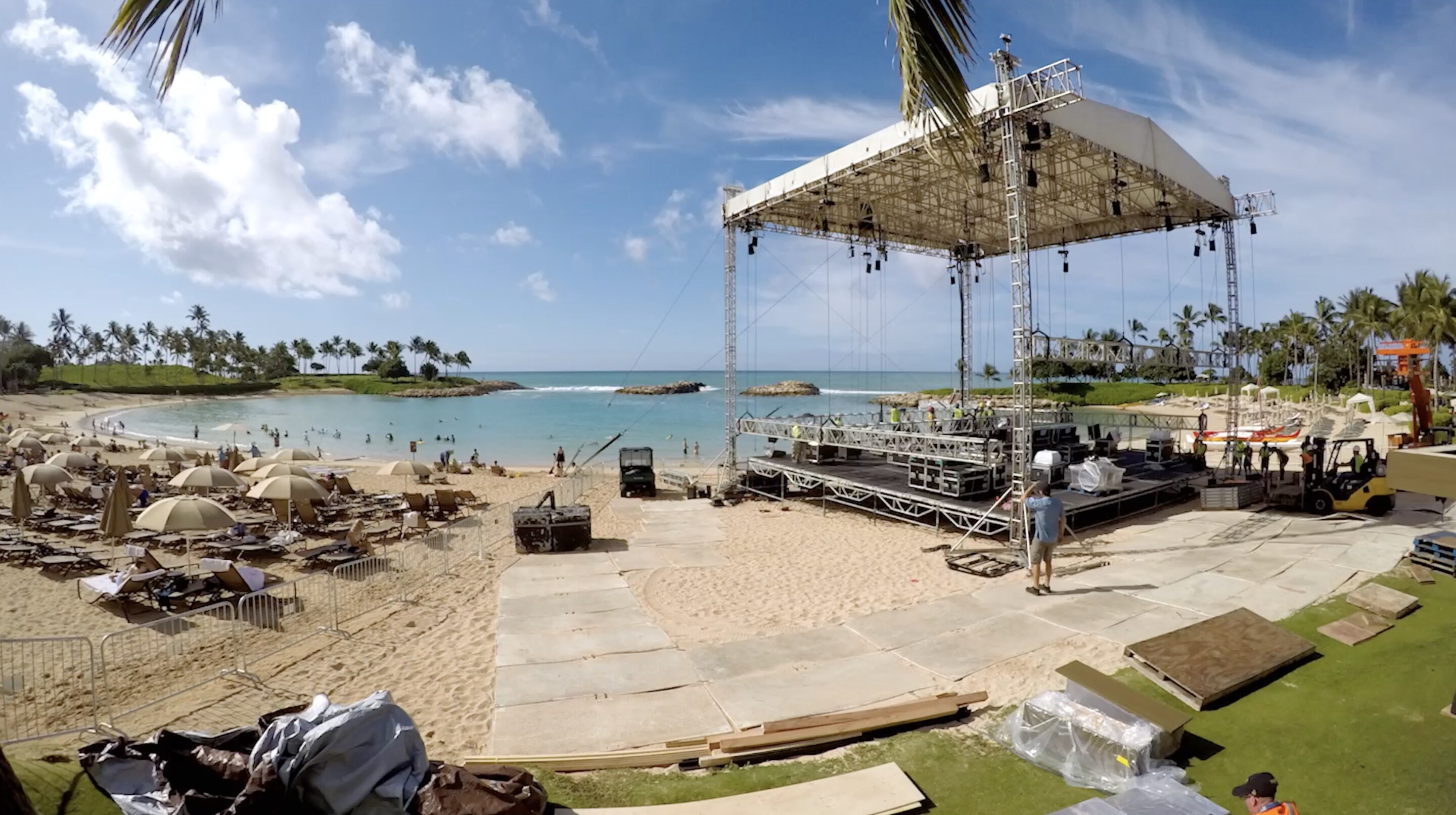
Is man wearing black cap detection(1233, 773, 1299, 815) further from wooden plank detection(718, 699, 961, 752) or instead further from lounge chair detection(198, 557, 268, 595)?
lounge chair detection(198, 557, 268, 595)

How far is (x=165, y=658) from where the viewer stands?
912 cm

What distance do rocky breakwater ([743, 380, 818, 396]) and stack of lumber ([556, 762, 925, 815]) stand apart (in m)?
117

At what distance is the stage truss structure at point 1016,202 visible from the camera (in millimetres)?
13453

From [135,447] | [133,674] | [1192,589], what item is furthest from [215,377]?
[1192,589]

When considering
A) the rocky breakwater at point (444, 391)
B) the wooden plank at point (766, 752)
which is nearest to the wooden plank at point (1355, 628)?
the wooden plank at point (766, 752)

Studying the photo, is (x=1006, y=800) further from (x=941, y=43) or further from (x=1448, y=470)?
(x=941, y=43)

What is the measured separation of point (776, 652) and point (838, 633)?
3.28ft

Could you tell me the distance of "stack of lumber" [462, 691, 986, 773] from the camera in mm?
5492

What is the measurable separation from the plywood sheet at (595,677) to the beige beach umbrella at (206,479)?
13.6m

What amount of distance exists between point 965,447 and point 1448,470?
477 inches

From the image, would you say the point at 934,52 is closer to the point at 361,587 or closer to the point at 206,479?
the point at 361,587

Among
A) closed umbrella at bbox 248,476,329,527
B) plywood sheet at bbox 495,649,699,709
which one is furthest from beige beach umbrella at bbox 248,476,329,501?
plywood sheet at bbox 495,649,699,709

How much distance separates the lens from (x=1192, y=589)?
9.75 meters

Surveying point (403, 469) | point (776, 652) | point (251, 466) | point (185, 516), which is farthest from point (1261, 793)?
point (251, 466)
